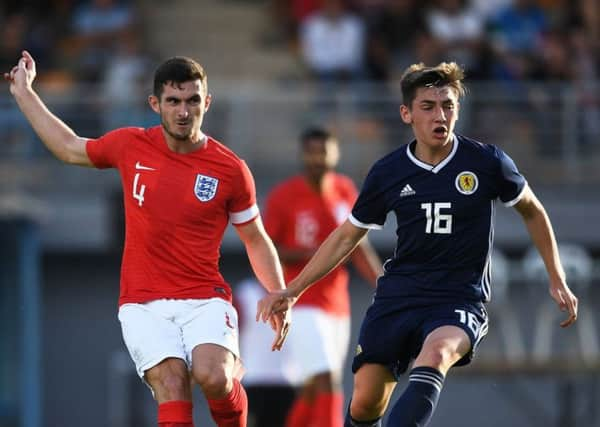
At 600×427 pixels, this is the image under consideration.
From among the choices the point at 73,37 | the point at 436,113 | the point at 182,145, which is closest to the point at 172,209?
the point at 182,145

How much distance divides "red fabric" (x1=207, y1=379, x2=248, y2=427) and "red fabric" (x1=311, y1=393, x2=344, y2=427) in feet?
10.2

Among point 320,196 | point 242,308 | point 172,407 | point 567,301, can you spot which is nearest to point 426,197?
point 567,301

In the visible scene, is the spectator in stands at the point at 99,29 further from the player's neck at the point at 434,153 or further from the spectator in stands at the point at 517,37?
the player's neck at the point at 434,153

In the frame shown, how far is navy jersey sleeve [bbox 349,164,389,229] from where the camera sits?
8.67m

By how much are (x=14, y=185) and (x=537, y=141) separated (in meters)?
5.95

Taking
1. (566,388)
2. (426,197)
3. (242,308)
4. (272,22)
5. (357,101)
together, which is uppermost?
(272,22)

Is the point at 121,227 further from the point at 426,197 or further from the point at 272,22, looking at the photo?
the point at 426,197

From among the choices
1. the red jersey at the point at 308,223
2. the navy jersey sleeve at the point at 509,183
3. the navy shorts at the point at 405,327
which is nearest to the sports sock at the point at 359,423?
the navy shorts at the point at 405,327

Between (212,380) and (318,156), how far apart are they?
403 centimetres

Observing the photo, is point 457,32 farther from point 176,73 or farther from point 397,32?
point 176,73

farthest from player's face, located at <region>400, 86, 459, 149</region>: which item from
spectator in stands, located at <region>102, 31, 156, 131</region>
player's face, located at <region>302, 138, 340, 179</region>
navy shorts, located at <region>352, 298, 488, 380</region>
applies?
spectator in stands, located at <region>102, 31, 156, 131</region>

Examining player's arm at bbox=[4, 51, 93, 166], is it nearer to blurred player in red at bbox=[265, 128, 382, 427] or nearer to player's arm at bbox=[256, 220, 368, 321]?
player's arm at bbox=[256, 220, 368, 321]

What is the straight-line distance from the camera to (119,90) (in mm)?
17250

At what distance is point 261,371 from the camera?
44.8 ft
